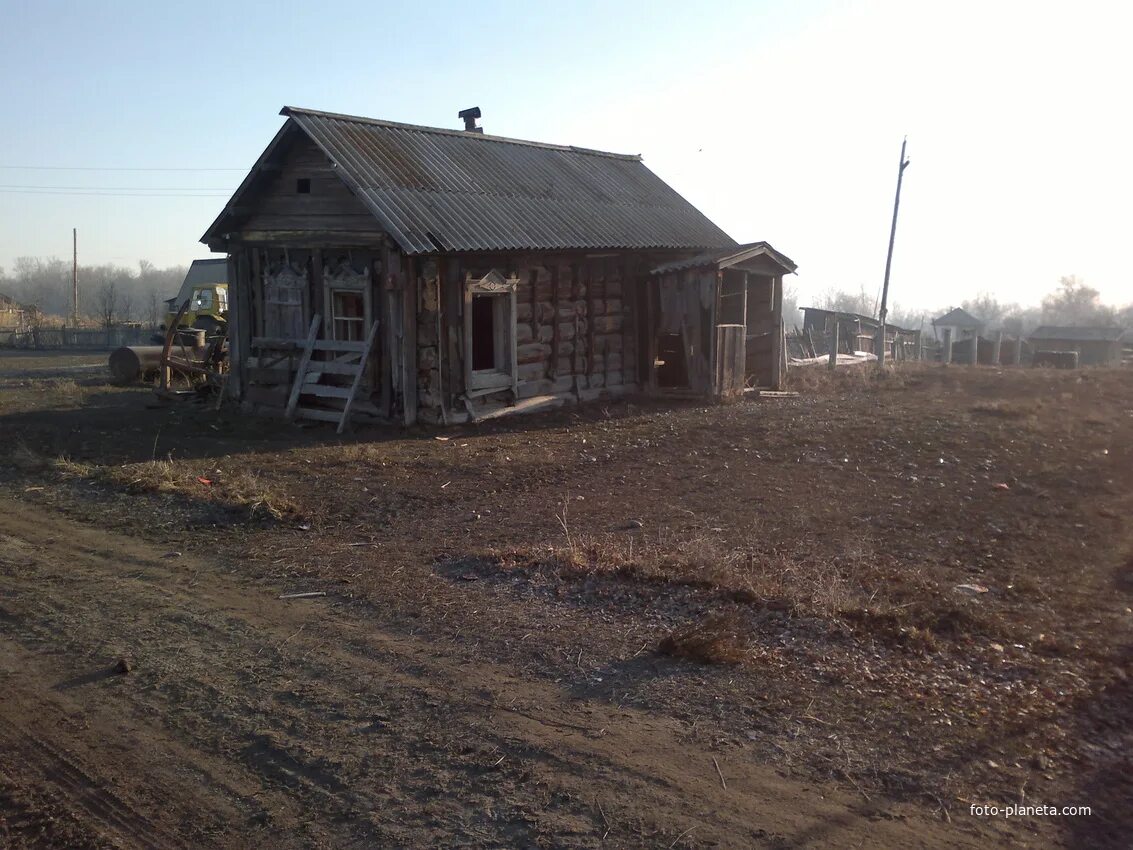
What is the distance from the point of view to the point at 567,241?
55.2 feet

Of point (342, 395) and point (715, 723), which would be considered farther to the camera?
point (342, 395)

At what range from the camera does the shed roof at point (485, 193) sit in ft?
49.1

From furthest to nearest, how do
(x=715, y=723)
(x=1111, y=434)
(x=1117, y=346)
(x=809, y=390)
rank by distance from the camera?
(x=1117, y=346)
(x=809, y=390)
(x=1111, y=434)
(x=715, y=723)

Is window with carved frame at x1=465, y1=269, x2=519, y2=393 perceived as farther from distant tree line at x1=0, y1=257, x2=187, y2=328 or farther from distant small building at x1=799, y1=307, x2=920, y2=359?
distant tree line at x1=0, y1=257, x2=187, y2=328

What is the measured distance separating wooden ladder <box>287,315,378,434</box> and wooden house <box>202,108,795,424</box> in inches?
1.2

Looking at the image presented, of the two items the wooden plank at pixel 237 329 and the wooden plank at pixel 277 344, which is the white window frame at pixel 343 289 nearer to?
the wooden plank at pixel 277 344

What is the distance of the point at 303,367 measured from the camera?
15.9 m

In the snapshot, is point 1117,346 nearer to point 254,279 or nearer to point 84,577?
point 254,279

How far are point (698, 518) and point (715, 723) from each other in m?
4.74

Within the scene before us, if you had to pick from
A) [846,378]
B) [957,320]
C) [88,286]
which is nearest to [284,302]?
[846,378]

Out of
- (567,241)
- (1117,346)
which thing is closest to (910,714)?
(567,241)

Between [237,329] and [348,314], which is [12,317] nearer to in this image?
[237,329]

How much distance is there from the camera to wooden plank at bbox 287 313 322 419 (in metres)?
15.9

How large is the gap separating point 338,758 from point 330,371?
11533mm
